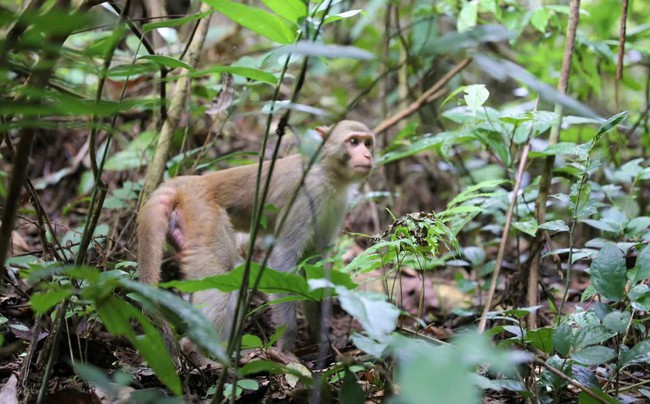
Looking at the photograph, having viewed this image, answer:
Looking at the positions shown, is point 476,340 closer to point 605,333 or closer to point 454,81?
point 605,333

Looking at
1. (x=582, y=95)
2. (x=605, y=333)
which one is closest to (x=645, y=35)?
(x=582, y=95)

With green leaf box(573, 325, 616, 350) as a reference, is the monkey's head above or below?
above

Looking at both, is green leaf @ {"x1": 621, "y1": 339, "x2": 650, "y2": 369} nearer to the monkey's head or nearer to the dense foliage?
the dense foliage

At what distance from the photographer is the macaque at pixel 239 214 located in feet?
16.7

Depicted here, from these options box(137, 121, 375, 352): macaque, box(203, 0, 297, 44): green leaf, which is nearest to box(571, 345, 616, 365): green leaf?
box(203, 0, 297, 44): green leaf

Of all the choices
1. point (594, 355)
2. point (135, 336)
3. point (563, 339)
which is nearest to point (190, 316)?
point (135, 336)

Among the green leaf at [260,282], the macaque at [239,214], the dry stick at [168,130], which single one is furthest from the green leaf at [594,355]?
the dry stick at [168,130]

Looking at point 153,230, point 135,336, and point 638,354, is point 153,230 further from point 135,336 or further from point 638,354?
point 638,354

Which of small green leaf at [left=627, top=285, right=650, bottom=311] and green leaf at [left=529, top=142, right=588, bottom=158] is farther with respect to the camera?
green leaf at [left=529, top=142, right=588, bottom=158]

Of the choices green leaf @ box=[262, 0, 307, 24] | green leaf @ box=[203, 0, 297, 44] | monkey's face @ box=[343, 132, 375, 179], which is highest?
green leaf @ box=[262, 0, 307, 24]

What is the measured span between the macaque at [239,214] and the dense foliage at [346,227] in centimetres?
25

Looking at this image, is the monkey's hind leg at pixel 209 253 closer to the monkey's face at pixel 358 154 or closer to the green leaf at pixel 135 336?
the monkey's face at pixel 358 154

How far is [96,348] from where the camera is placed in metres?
3.94

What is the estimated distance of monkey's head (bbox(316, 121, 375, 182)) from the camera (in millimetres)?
6102
